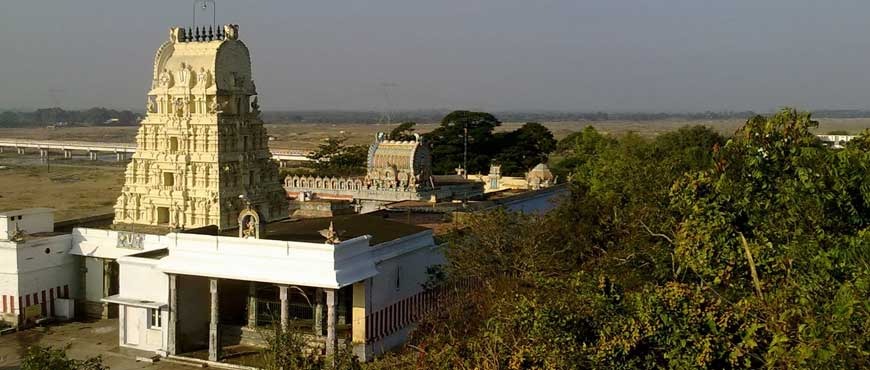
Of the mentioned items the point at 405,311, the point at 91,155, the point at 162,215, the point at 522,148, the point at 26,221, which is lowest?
the point at 91,155

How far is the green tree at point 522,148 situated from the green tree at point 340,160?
32.7ft

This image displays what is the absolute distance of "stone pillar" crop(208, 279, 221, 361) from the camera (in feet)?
73.5

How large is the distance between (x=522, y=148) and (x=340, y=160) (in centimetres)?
1372

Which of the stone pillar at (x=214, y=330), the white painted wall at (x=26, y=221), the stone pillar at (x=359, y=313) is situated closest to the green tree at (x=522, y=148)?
the white painted wall at (x=26, y=221)

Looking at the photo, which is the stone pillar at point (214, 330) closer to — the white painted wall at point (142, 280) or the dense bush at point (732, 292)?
the white painted wall at point (142, 280)

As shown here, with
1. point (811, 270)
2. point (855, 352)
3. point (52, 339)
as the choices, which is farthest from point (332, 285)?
point (855, 352)

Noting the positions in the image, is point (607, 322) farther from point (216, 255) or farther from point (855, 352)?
point (216, 255)

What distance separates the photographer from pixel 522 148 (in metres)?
66.4

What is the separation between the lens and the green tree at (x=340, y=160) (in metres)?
61.2

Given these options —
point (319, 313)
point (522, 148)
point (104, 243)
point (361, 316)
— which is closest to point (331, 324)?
point (361, 316)

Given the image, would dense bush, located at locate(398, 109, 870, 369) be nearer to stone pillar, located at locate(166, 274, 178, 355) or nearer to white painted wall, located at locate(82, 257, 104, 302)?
stone pillar, located at locate(166, 274, 178, 355)

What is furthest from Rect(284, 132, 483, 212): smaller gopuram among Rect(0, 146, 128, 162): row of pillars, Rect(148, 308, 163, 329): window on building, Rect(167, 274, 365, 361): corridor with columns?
Rect(0, 146, 128, 162): row of pillars

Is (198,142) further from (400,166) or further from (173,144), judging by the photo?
(400,166)

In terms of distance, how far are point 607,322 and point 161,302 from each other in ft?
47.9
